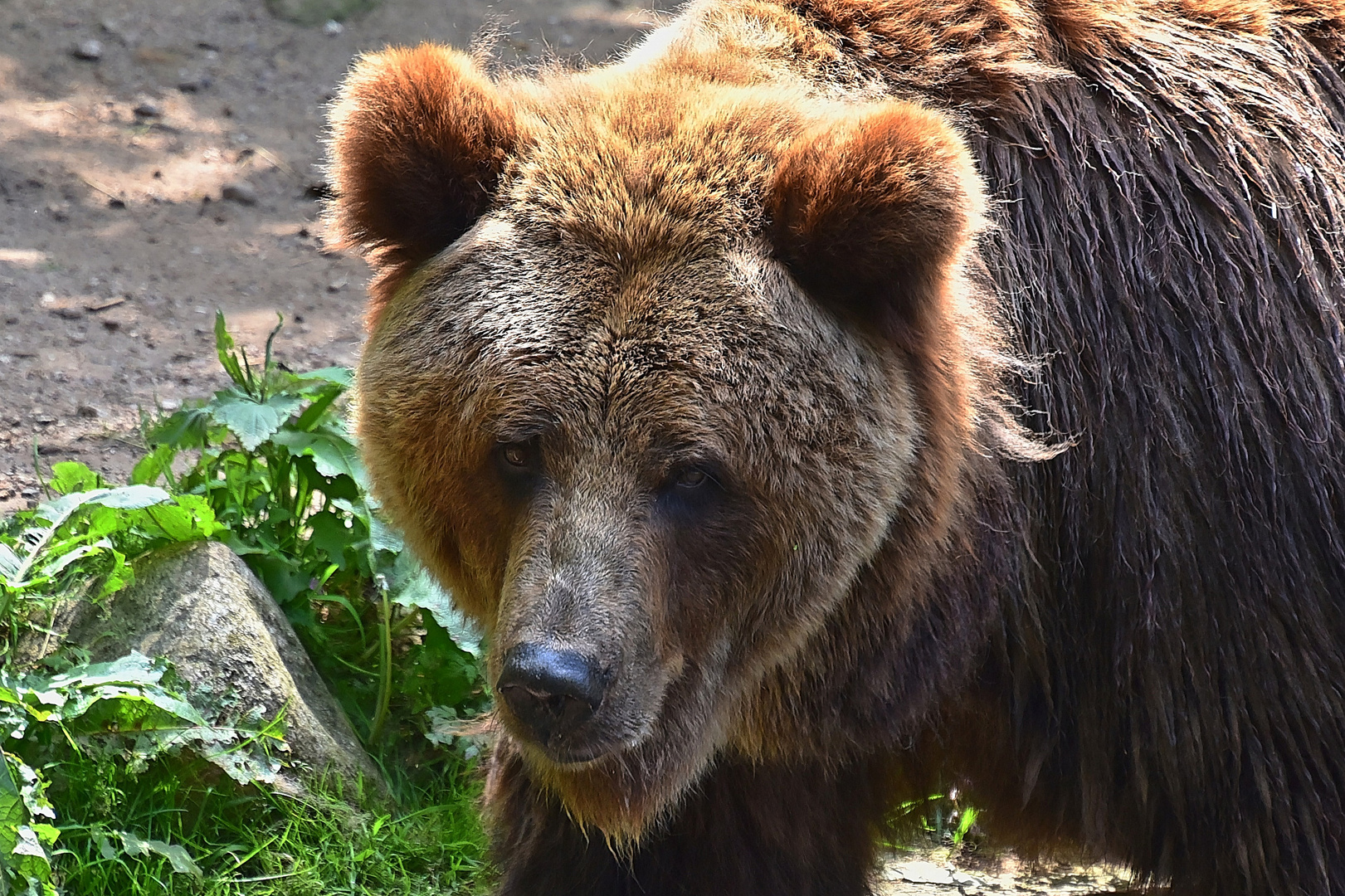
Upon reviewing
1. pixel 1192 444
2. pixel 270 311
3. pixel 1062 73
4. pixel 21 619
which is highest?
pixel 1062 73

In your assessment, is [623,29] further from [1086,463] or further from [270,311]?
[1086,463]

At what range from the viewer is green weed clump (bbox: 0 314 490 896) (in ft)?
12.9

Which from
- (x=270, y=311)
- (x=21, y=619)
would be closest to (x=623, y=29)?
(x=270, y=311)

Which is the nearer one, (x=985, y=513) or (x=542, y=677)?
(x=542, y=677)

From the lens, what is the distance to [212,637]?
4254mm

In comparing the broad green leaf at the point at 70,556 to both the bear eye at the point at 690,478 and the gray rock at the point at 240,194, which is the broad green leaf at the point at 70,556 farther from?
the gray rock at the point at 240,194

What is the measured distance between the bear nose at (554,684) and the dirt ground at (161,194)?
2.88m

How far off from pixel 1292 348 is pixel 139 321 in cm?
528

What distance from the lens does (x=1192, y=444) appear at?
3271mm

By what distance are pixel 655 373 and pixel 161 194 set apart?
6.14 metres

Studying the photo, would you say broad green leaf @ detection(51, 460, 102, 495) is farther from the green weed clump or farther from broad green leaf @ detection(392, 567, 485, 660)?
broad green leaf @ detection(392, 567, 485, 660)

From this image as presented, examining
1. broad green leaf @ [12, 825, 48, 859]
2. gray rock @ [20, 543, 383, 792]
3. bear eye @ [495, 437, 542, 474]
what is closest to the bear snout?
bear eye @ [495, 437, 542, 474]

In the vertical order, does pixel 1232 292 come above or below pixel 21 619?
above

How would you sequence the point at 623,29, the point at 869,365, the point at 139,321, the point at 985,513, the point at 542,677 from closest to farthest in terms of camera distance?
the point at 542,677, the point at 869,365, the point at 985,513, the point at 139,321, the point at 623,29
